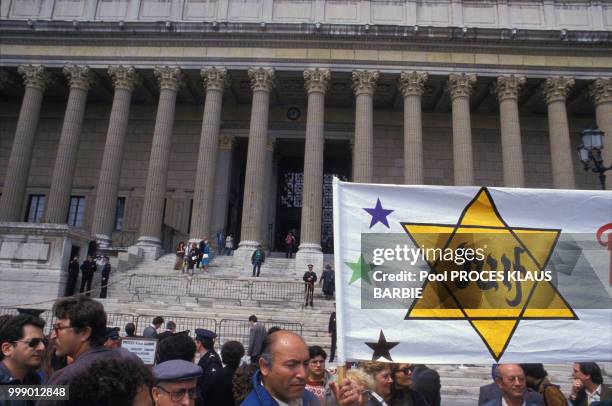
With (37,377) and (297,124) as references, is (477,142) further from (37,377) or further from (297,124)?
(37,377)

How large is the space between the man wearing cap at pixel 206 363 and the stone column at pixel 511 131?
79.0 ft

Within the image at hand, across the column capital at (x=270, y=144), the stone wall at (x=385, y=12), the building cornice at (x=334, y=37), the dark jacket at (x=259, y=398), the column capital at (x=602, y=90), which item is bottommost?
the dark jacket at (x=259, y=398)

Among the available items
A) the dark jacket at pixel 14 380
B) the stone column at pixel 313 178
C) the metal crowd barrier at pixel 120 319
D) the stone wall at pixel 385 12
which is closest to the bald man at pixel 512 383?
the dark jacket at pixel 14 380

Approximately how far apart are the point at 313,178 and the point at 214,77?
9.09m

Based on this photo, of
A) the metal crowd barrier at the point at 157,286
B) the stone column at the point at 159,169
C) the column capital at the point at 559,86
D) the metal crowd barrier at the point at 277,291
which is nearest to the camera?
the metal crowd barrier at the point at 277,291

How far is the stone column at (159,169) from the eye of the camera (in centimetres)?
2688

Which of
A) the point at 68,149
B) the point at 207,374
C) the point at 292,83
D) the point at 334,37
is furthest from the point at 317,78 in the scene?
the point at 207,374

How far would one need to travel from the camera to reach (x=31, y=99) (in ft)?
96.4

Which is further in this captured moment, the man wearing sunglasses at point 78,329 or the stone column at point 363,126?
the stone column at point 363,126

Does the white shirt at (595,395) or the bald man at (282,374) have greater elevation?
the bald man at (282,374)

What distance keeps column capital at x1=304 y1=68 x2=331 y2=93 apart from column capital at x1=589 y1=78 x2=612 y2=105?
1644 cm

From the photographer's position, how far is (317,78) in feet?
93.0

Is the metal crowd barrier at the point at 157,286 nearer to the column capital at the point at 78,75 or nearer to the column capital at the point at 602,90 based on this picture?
the column capital at the point at 78,75

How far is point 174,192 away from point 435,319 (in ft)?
102
